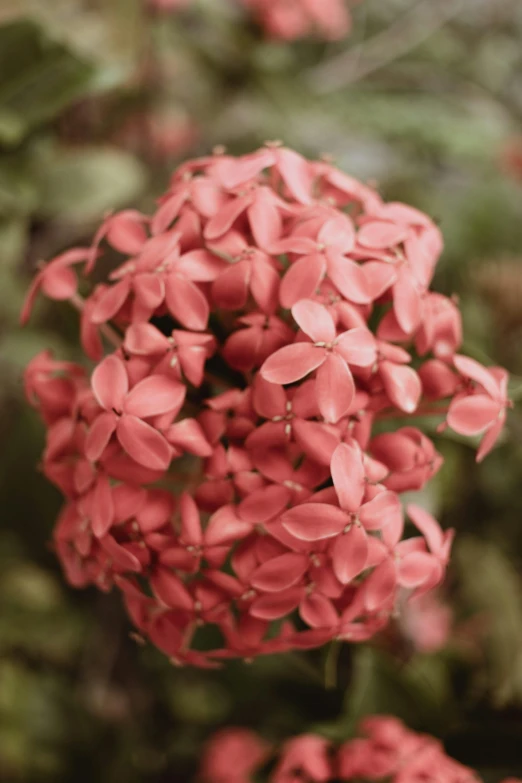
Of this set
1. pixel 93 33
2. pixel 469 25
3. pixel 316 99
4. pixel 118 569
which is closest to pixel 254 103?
pixel 316 99

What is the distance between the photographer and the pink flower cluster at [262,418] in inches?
18.1

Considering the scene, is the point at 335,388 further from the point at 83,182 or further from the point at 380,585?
the point at 83,182

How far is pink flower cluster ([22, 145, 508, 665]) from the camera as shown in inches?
18.1

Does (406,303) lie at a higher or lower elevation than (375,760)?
higher

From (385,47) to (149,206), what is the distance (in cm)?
63

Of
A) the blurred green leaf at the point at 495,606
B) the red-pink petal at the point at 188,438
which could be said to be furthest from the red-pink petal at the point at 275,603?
the blurred green leaf at the point at 495,606

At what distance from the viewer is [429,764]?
1.84ft

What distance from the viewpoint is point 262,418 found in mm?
505

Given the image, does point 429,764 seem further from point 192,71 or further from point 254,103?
point 192,71

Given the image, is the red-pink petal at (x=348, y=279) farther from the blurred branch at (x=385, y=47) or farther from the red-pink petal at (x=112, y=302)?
the blurred branch at (x=385, y=47)

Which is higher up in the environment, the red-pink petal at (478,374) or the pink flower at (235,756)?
the red-pink petal at (478,374)

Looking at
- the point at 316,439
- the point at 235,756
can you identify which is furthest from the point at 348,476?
the point at 235,756

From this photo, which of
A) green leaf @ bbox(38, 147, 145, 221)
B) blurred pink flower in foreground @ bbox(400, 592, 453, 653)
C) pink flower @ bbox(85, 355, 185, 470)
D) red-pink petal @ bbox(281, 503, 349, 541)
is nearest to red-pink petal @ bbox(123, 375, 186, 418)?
pink flower @ bbox(85, 355, 185, 470)

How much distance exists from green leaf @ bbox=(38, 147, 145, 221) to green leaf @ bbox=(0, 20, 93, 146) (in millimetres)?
108
